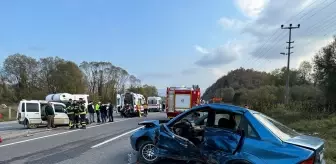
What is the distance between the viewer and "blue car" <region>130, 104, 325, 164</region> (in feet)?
18.7

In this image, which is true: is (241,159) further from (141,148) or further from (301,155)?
(141,148)

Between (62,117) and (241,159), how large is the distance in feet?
53.8

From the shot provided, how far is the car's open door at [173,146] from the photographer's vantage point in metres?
7.22

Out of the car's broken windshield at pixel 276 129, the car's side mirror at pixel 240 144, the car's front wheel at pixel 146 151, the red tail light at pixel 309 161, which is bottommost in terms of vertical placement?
the car's front wheel at pixel 146 151

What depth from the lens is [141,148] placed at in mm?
8617

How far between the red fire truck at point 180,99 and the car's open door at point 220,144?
18.2m

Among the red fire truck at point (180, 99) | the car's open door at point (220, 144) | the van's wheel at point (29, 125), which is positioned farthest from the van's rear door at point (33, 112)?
the car's open door at point (220, 144)

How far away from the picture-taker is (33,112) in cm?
2025

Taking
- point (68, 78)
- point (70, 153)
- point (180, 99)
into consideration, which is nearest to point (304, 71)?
point (68, 78)

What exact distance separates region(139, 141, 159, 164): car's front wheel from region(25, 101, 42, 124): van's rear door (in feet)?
44.1

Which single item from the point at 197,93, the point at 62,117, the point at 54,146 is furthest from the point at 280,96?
the point at 54,146

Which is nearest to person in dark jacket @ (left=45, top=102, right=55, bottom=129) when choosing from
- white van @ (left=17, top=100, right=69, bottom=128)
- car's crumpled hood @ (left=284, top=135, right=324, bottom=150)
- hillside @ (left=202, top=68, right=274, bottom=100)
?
white van @ (left=17, top=100, right=69, bottom=128)

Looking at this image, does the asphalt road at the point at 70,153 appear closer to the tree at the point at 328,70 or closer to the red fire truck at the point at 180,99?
the red fire truck at the point at 180,99

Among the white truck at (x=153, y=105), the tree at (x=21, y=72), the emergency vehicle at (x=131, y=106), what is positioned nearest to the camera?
the emergency vehicle at (x=131, y=106)
